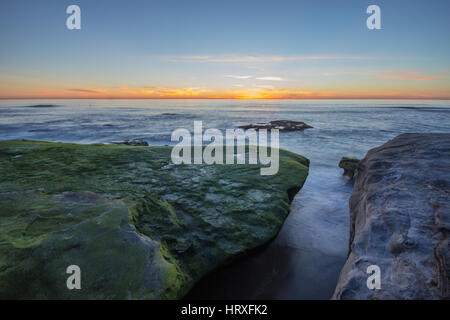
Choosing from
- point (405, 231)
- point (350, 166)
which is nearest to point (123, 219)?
point (405, 231)

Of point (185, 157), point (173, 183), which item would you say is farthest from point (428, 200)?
point (185, 157)

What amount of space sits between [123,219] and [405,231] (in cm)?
402

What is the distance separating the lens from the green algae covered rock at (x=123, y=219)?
2738 millimetres

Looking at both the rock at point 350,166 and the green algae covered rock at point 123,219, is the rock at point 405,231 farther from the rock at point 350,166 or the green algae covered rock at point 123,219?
the rock at point 350,166

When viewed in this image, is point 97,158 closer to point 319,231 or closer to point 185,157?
point 185,157

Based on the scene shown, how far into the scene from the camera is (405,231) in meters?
3.07

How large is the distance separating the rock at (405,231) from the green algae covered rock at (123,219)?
1.79 meters

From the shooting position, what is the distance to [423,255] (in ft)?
8.91

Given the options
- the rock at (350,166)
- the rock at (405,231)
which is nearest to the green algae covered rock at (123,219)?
the rock at (405,231)

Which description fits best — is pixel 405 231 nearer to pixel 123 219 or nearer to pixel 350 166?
pixel 123 219

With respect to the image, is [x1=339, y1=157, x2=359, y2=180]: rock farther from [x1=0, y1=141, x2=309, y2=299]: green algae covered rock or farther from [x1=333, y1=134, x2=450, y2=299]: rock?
[x1=333, y1=134, x2=450, y2=299]: rock

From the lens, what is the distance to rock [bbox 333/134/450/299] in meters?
2.47

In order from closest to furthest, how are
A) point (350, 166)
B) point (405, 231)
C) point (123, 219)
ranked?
point (405, 231) < point (123, 219) < point (350, 166)
